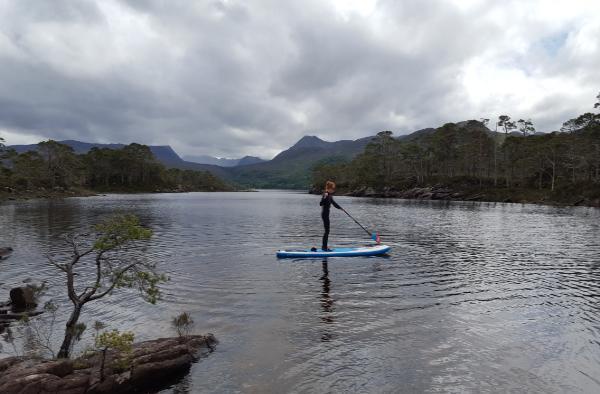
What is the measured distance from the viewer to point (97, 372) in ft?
30.6

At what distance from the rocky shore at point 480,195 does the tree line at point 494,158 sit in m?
5.06

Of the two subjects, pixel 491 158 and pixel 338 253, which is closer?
pixel 338 253

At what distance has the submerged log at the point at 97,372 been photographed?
28.4 feet

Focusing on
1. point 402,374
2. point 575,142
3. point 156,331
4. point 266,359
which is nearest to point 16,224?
point 156,331

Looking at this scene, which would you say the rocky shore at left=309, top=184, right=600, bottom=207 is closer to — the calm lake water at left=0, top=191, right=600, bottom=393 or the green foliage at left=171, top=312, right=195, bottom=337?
the calm lake water at left=0, top=191, right=600, bottom=393

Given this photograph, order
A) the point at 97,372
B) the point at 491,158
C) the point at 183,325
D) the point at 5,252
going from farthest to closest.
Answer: the point at 491,158
the point at 5,252
the point at 183,325
the point at 97,372

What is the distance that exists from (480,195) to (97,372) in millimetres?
134239

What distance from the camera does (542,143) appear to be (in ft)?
391

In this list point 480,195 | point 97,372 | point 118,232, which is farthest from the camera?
point 480,195

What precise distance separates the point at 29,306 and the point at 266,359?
37.6 ft

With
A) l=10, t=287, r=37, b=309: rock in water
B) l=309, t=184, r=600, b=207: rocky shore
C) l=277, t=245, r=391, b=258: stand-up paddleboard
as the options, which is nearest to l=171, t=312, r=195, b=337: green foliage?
l=10, t=287, r=37, b=309: rock in water

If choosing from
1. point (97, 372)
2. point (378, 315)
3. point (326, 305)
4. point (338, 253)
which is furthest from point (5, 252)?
point (378, 315)

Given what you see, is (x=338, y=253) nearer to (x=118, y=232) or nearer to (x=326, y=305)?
(x=326, y=305)

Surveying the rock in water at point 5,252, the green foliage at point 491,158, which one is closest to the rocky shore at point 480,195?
the green foliage at point 491,158
